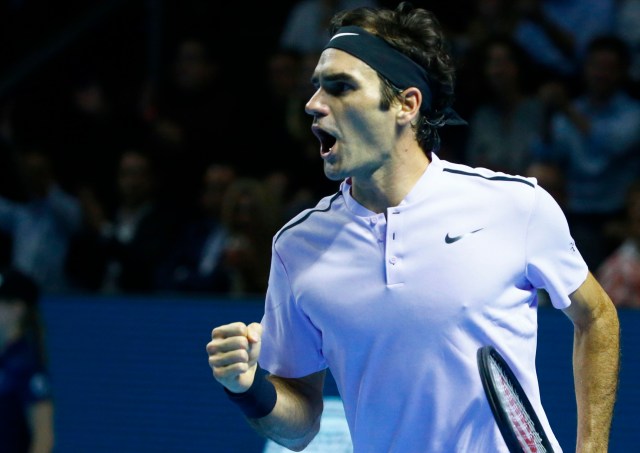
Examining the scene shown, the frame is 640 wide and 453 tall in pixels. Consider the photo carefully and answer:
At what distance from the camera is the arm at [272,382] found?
275 cm

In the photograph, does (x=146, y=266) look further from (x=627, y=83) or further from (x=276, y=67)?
(x=627, y=83)

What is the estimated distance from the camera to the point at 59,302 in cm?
660

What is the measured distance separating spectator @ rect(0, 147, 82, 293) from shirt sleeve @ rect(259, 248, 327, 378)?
4.70 metres

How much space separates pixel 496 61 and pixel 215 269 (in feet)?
6.62

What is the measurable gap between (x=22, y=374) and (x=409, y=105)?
370 cm

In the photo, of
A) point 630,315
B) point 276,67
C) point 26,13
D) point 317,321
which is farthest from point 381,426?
point 26,13

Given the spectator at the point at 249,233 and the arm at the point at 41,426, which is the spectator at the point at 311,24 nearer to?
the spectator at the point at 249,233

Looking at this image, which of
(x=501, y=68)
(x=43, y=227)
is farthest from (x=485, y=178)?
(x=43, y=227)

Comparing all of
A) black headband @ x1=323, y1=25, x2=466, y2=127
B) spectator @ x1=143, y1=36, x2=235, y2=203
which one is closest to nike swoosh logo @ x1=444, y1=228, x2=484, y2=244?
black headband @ x1=323, y1=25, x2=466, y2=127

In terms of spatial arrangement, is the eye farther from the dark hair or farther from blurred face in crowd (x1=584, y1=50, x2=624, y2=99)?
blurred face in crowd (x1=584, y1=50, x2=624, y2=99)

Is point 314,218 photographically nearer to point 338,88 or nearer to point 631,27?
point 338,88

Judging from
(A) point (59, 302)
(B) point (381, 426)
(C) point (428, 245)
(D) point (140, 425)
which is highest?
(C) point (428, 245)

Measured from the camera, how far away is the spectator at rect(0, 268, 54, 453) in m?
6.08

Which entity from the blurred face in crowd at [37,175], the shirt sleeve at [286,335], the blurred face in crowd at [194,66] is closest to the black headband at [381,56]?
the shirt sleeve at [286,335]
